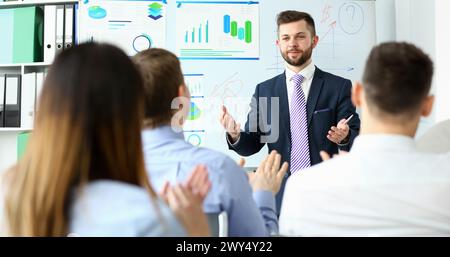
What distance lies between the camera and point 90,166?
0.75 metres

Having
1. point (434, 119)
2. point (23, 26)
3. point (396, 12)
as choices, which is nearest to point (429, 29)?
point (396, 12)

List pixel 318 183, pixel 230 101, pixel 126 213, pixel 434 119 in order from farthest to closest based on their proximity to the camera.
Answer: pixel 230 101
pixel 434 119
pixel 318 183
pixel 126 213

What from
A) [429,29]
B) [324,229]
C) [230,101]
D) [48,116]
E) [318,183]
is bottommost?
[324,229]

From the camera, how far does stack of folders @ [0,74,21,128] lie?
3.23m


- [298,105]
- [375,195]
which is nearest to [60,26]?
[298,105]

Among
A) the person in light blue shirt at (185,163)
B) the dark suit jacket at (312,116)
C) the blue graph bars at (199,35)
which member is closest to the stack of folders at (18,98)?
the blue graph bars at (199,35)

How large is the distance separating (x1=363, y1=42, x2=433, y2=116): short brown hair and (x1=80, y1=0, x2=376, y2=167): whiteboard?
7.22 ft

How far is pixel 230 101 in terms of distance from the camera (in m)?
3.33

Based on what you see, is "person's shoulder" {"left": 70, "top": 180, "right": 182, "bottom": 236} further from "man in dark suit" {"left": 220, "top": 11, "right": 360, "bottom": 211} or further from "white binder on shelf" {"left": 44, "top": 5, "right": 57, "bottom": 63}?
"white binder on shelf" {"left": 44, "top": 5, "right": 57, "bottom": 63}

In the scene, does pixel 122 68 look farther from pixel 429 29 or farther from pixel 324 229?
pixel 429 29

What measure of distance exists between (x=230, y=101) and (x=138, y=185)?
2.57m

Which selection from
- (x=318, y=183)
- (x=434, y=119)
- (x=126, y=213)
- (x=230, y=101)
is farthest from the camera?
(x=230, y=101)

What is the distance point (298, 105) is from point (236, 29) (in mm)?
759

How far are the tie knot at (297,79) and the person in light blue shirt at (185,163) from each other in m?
1.86
